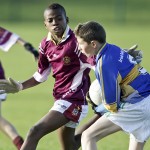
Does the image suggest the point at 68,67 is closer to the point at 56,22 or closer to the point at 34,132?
the point at 56,22

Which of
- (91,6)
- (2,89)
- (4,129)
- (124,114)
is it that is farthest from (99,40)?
(91,6)

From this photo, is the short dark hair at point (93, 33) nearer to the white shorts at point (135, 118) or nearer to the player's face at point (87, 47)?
the player's face at point (87, 47)

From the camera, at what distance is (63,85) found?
9.20 m

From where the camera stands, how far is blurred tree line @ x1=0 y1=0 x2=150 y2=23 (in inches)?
1337

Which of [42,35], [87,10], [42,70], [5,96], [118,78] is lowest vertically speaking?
[87,10]

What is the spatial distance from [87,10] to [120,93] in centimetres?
2913

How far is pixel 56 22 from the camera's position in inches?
361

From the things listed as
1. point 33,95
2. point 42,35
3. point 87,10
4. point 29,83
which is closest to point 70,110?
point 29,83

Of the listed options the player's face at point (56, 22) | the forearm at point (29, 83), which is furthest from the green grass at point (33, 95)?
the player's face at point (56, 22)

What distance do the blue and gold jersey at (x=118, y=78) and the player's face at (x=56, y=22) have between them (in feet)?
3.69

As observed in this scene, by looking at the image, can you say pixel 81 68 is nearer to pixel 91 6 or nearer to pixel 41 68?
pixel 41 68

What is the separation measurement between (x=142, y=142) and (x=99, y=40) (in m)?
1.13

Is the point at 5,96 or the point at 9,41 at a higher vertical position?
the point at 9,41

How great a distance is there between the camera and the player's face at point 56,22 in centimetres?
916
